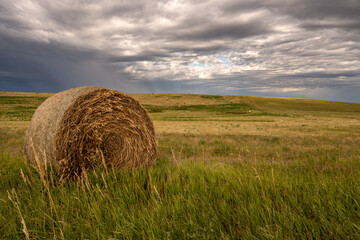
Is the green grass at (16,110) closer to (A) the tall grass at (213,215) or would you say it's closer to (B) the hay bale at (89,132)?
(B) the hay bale at (89,132)

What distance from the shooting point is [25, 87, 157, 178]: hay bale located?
5.47m

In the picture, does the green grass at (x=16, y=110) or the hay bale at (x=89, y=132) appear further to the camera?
the green grass at (x=16, y=110)

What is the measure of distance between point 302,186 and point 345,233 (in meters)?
1.03

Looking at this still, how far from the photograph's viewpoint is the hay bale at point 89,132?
5473mm

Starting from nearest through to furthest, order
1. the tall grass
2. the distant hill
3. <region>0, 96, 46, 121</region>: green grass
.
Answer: the tall grass
<region>0, 96, 46, 121</region>: green grass
the distant hill

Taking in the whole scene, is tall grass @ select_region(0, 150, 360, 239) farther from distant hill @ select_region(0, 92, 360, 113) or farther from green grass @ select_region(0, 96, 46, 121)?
distant hill @ select_region(0, 92, 360, 113)

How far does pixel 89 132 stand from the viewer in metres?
6.04

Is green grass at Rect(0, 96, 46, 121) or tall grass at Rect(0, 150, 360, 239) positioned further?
green grass at Rect(0, 96, 46, 121)

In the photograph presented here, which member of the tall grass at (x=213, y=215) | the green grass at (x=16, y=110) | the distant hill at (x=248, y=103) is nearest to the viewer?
the tall grass at (x=213, y=215)

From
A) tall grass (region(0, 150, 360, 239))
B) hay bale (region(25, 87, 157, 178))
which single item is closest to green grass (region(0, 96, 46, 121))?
hay bale (region(25, 87, 157, 178))

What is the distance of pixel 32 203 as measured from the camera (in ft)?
11.5

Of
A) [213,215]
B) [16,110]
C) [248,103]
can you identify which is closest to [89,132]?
[213,215]

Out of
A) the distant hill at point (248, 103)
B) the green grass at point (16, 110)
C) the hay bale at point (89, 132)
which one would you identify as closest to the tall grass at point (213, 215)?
the hay bale at point (89, 132)

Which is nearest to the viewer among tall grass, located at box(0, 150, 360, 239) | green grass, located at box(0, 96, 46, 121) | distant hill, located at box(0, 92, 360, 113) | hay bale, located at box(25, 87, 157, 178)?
tall grass, located at box(0, 150, 360, 239)
